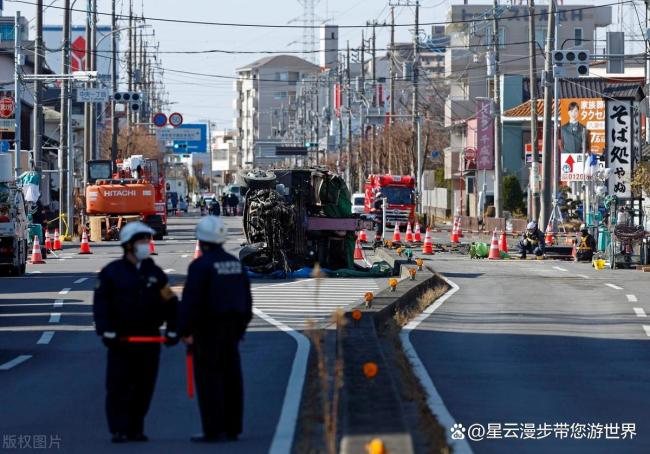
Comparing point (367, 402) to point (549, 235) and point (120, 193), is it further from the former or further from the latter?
point (120, 193)

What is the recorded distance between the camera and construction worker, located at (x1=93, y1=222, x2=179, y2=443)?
33.8 ft

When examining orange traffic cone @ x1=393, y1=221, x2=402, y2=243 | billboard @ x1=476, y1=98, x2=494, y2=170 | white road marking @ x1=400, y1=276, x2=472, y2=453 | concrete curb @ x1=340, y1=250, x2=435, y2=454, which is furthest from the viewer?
billboard @ x1=476, y1=98, x2=494, y2=170

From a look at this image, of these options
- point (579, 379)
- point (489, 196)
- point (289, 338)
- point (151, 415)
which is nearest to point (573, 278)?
point (289, 338)

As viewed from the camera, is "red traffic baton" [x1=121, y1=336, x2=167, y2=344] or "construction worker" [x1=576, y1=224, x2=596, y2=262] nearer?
"red traffic baton" [x1=121, y1=336, x2=167, y2=344]

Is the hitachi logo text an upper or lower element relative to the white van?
upper

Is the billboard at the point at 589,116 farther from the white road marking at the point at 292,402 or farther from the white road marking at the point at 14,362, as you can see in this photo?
the white road marking at the point at 14,362

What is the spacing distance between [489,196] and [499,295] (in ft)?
192

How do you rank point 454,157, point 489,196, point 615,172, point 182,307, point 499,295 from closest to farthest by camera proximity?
point 182,307, point 499,295, point 615,172, point 489,196, point 454,157

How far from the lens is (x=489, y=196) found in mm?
86125

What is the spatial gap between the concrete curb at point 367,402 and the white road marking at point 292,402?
49cm

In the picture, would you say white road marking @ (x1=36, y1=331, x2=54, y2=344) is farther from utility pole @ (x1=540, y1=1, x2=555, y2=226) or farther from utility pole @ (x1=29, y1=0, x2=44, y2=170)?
utility pole @ (x1=540, y1=1, x2=555, y2=226)

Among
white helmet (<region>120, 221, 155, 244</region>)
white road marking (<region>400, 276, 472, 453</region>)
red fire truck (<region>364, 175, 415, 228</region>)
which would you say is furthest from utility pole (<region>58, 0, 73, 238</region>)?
white helmet (<region>120, 221, 155, 244</region>)

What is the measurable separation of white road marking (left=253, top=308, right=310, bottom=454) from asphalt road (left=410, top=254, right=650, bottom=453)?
4.15 ft

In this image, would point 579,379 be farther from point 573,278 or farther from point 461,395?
point 573,278
